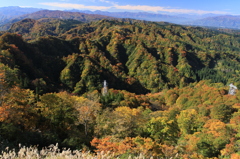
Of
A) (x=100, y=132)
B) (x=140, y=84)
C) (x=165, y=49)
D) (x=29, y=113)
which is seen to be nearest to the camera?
(x=29, y=113)

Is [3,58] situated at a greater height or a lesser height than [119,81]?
greater

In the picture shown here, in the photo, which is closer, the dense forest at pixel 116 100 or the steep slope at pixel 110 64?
the dense forest at pixel 116 100

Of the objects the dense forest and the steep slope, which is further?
the steep slope

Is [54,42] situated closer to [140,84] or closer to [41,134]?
[140,84]

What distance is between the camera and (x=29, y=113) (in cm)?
2381

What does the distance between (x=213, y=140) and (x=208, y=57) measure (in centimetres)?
→ 19114

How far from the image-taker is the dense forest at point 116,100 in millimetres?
20781

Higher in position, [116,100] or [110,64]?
[110,64]

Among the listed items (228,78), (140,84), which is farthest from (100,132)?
(228,78)

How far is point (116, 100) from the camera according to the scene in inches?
2498

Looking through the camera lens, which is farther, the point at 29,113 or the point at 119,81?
the point at 119,81

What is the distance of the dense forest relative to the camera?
20.8 m

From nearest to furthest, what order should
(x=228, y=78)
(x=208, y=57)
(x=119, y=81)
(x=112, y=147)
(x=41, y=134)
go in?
(x=41, y=134), (x=112, y=147), (x=119, y=81), (x=228, y=78), (x=208, y=57)

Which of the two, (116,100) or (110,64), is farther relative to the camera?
(110,64)
